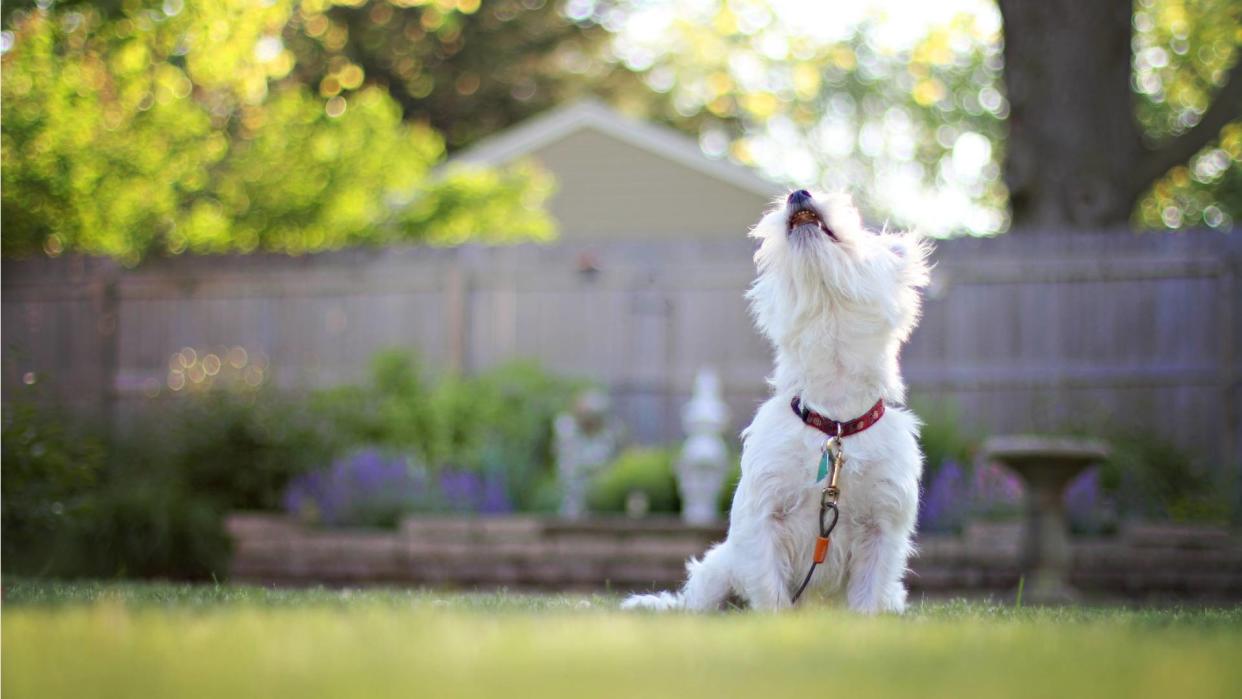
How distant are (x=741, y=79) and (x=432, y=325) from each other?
18.5 m

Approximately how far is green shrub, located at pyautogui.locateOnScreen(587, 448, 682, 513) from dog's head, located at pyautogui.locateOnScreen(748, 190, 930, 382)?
18.7 ft

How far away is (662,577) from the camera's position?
952cm

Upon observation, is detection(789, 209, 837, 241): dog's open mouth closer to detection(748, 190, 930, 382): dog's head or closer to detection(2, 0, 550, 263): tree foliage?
detection(748, 190, 930, 382): dog's head

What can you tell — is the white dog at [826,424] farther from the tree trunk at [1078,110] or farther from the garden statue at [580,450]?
the tree trunk at [1078,110]

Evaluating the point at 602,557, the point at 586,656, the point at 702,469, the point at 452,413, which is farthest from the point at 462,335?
the point at 586,656

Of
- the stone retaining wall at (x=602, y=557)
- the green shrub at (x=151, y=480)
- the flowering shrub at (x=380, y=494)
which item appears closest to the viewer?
the green shrub at (x=151, y=480)

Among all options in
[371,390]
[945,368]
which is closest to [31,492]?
[371,390]

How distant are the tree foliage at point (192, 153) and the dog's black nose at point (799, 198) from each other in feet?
30.8

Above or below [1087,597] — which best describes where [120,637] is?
above

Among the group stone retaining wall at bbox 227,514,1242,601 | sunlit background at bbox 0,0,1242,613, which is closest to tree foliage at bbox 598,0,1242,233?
sunlit background at bbox 0,0,1242,613

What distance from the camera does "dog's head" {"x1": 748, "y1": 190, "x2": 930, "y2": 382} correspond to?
5145 millimetres

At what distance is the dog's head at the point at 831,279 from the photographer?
5145mm

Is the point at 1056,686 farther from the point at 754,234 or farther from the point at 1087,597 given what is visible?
the point at 1087,597

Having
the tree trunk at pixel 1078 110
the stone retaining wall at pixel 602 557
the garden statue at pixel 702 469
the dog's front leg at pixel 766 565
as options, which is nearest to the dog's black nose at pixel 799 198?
the dog's front leg at pixel 766 565
